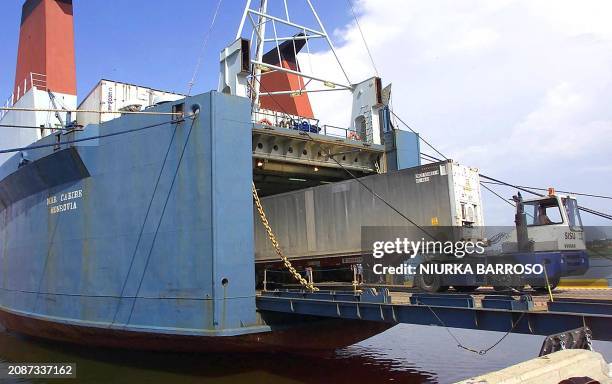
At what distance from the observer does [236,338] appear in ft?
38.9

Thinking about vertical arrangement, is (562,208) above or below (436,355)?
above

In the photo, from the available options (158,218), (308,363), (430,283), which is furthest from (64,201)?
(430,283)

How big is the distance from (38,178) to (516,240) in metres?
14.9

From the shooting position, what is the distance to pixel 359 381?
37.4 ft

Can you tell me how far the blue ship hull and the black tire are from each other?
109 inches

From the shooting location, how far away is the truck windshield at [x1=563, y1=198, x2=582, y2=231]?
465 inches

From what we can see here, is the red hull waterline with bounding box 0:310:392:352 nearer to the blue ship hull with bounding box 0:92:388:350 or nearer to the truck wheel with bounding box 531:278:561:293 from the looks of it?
the blue ship hull with bounding box 0:92:388:350

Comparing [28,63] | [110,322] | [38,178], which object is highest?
[28,63]

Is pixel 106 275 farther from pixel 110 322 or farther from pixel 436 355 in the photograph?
pixel 436 355

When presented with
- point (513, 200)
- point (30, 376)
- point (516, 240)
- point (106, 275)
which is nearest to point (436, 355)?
point (516, 240)

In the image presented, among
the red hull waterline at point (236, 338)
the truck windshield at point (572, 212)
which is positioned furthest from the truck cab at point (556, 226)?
the red hull waterline at point (236, 338)

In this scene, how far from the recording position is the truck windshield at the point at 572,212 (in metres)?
11.8

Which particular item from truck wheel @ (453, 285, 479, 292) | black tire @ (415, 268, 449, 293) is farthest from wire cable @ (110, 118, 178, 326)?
truck wheel @ (453, 285, 479, 292)

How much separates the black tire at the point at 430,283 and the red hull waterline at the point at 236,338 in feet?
8.61
